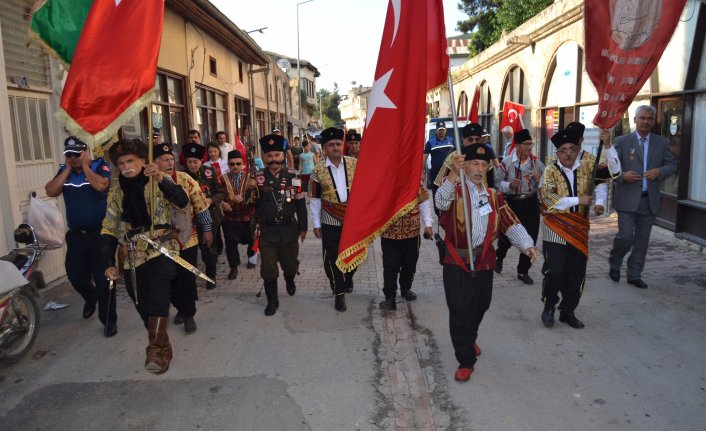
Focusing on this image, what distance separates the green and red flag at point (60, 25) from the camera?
3748 mm

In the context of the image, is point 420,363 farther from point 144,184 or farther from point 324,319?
point 144,184

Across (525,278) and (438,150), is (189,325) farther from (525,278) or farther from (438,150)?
(438,150)

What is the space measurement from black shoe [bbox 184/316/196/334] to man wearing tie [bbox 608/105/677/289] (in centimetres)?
476

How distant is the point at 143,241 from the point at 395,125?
2192mm

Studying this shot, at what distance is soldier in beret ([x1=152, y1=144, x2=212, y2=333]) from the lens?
15.2 ft

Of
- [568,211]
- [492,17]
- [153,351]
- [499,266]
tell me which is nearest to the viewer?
[153,351]

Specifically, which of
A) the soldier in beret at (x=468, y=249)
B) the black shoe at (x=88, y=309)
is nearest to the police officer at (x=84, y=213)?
the black shoe at (x=88, y=309)

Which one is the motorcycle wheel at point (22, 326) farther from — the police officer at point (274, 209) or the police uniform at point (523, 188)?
the police uniform at point (523, 188)

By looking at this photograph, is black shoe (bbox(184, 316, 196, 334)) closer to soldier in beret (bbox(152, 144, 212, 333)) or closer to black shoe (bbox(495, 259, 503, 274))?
soldier in beret (bbox(152, 144, 212, 333))

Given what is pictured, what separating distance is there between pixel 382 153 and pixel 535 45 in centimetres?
1466

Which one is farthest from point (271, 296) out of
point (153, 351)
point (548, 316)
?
point (548, 316)

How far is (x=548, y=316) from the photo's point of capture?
16.2 feet

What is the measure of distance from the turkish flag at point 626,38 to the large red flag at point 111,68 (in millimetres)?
3484

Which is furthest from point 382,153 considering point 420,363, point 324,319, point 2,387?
point 2,387
